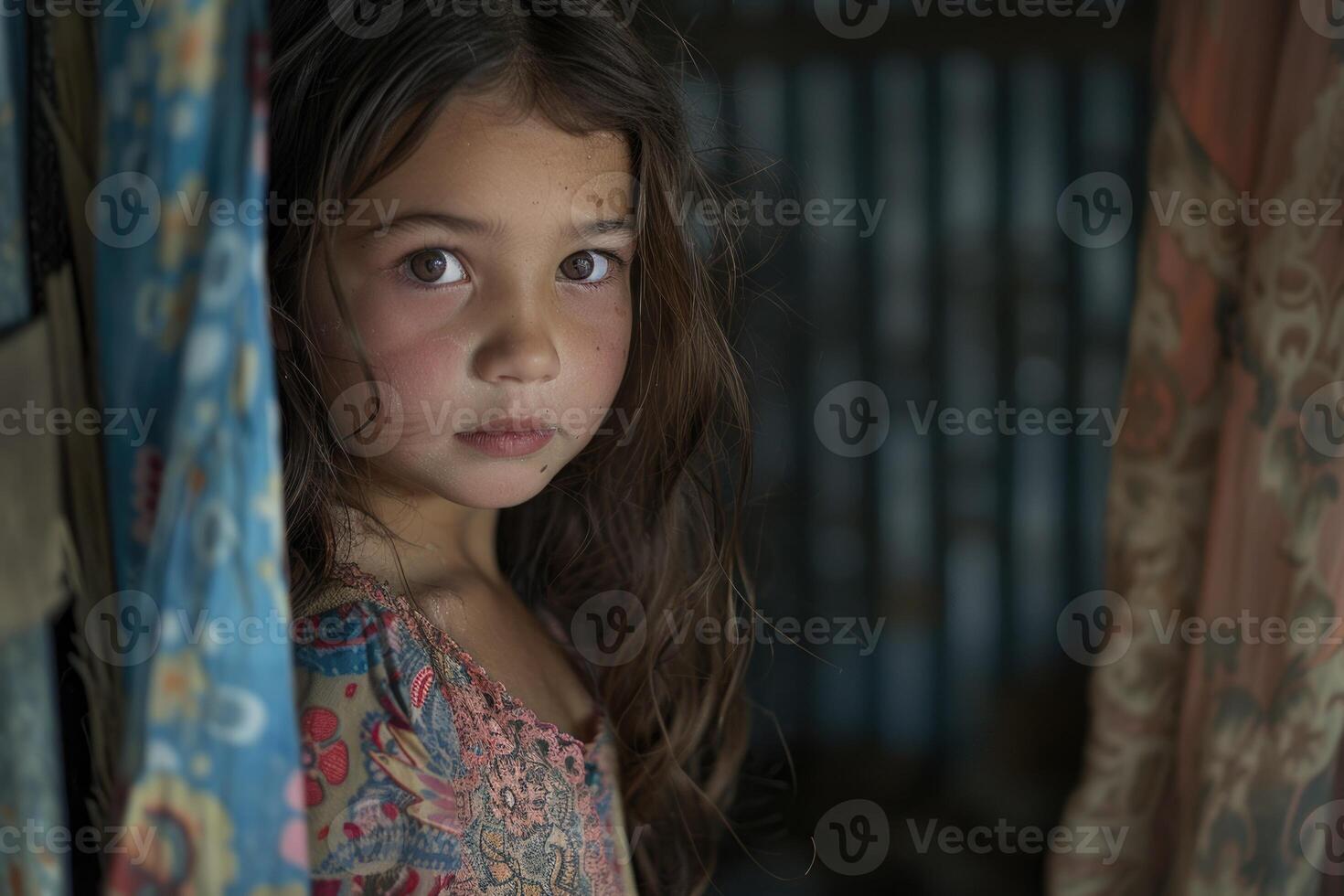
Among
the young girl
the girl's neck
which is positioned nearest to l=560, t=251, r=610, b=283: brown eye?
the young girl

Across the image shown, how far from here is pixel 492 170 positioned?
0.93 metres

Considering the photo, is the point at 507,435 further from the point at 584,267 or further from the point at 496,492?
the point at 584,267

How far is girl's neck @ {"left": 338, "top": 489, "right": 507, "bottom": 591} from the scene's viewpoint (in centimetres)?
101

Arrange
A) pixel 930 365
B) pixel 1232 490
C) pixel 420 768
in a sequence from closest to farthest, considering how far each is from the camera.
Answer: pixel 420 768
pixel 1232 490
pixel 930 365

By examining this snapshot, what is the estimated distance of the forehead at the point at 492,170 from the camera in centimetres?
93

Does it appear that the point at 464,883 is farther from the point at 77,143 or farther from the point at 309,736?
the point at 77,143

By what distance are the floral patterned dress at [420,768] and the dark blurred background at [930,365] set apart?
3.88ft

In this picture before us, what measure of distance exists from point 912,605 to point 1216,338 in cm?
126

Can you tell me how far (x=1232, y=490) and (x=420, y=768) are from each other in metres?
0.76

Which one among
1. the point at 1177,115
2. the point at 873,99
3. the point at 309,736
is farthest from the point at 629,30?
the point at 873,99

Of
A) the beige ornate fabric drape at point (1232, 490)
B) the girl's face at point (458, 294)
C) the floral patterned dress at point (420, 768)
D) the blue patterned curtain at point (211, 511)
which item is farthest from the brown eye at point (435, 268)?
the beige ornate fabric drape at point (1232, 490)

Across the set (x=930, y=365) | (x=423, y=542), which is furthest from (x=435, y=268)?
(x=930, y=365)

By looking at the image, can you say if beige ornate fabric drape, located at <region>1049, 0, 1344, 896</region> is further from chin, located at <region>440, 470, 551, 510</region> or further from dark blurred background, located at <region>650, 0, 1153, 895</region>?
dark blurred background, located at <region>650, 0, 1153, 895</region>

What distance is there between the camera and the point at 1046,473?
2.32m
